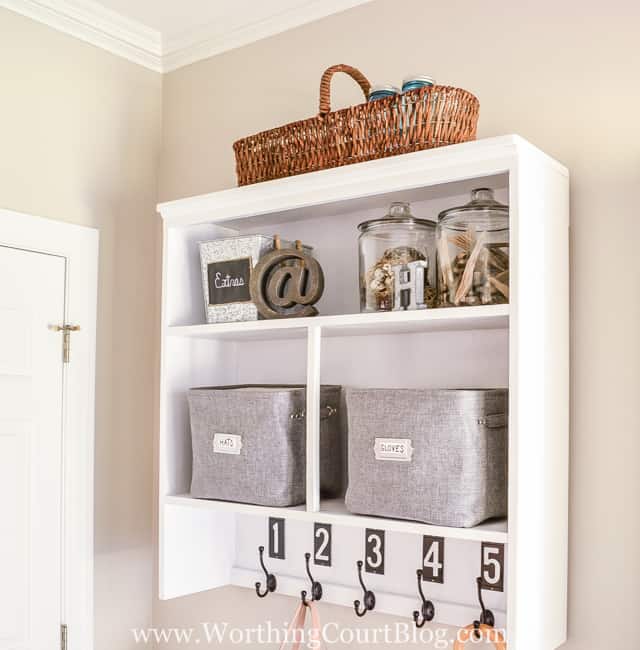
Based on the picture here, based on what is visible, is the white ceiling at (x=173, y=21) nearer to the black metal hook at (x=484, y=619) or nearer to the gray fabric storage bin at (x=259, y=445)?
the gray fabric storage bin at (x=259, y=445)

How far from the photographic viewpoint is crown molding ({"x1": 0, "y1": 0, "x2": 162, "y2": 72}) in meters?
2.17

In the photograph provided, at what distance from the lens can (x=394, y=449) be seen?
1.64m

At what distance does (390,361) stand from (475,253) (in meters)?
0.45

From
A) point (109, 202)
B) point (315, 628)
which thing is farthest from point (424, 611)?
point (109, 202)

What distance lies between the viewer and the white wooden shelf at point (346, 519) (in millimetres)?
1539

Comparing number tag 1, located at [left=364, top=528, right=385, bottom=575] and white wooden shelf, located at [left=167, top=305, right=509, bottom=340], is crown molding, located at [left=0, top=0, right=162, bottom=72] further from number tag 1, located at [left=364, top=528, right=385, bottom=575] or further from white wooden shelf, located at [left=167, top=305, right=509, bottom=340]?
number tag 1, located at [left=364, top=528, right=385, bottom=575]

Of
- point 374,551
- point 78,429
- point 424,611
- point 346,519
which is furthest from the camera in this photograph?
point 78,429

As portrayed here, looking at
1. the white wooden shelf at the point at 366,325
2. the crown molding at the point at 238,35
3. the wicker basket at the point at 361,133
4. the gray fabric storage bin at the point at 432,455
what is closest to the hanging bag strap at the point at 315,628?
the gray fabric storage bin at the point at 432,455

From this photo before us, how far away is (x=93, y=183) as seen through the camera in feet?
7.62

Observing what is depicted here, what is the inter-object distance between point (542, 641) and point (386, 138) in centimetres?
103

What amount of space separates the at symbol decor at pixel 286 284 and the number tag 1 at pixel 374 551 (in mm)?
546

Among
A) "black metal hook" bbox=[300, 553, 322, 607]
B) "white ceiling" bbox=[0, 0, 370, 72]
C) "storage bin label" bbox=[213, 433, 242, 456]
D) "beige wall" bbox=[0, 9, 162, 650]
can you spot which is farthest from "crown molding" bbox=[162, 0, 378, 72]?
"black metal hook" bbox=[300, 553, 322, 607]

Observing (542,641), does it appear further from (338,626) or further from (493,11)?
(493,11)

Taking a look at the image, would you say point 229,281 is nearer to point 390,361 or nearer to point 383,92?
point 390,361
